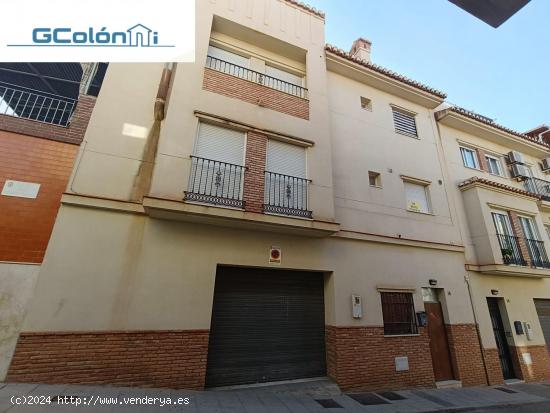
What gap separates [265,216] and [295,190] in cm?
136

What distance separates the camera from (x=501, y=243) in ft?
31.8

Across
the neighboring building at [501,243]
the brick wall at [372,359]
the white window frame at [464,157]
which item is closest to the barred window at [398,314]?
the brick wall at [372,359]

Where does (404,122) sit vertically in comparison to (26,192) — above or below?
above

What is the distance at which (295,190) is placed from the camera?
283 inches

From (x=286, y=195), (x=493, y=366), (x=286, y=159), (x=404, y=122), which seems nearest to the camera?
(x=286, y=195)

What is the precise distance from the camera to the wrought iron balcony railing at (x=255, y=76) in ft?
25.6

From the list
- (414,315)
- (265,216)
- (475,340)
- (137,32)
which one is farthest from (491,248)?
(137,32)

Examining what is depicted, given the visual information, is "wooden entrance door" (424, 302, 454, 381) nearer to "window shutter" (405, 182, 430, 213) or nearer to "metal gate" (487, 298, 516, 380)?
"metal gate" (487, 298, 516, 380)

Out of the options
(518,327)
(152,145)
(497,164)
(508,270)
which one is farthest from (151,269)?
(497,164)

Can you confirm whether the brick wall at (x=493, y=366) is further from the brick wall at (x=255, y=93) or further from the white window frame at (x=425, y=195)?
the brick wall at (x=255, y=93)

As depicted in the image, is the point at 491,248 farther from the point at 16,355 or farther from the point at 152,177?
the point at 16,355

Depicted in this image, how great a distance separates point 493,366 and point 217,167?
1032 cm

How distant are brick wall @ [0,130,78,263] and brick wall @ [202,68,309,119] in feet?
12.1

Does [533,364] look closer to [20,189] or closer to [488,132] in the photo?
[488,132]
